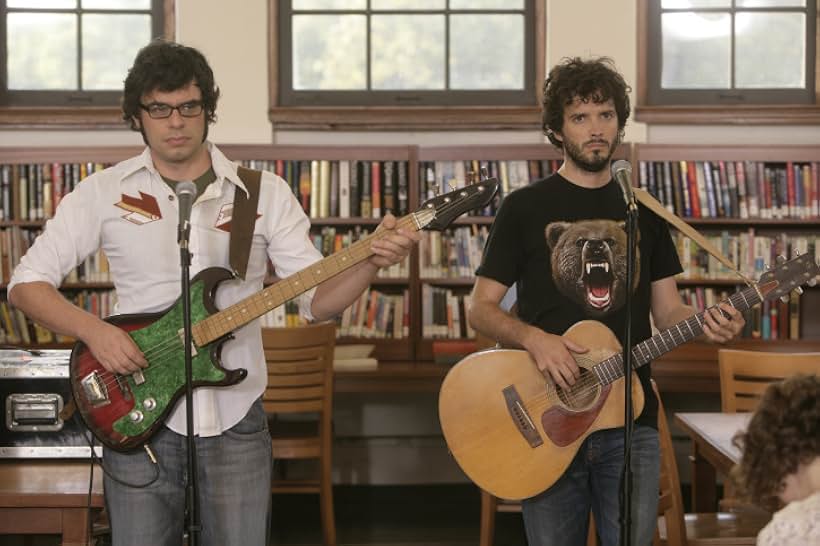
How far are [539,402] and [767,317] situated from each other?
3.11 metres

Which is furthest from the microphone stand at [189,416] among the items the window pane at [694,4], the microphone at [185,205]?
the window pane at [694,4]

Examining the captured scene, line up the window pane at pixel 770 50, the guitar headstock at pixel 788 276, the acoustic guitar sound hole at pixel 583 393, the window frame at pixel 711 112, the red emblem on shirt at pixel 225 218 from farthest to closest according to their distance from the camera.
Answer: the window pane at pixel 770 50 < the window frame at pixel 711 112 < the acoustic guitar sound hole at pixel 583 393 < the guitar headstock at pixel 788 276 < the red emblem on shirt at pixel 225 218

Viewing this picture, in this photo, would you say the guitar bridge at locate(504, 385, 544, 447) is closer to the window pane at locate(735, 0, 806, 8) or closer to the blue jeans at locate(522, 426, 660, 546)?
the blue jeans at locate(522, 426, 660, 546)

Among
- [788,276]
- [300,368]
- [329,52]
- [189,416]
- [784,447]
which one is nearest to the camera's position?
[784,447]

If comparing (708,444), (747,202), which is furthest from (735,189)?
(708,444)

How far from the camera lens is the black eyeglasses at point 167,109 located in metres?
2.38

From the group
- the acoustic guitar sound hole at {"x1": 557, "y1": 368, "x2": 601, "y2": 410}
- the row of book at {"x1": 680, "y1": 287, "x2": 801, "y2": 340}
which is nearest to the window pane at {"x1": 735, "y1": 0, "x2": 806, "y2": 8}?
the row of book at {"x1": 680, "y1": 287, "x2": 801, "y2": 340}

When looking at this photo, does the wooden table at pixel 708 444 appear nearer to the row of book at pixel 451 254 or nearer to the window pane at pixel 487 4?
the row of book at pixel 451 254

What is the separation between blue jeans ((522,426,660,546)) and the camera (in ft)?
8.39

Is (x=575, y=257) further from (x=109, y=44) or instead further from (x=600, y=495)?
(x=109, y=44)

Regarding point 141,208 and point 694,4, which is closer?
point 141,208

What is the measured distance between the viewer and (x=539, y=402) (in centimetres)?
270

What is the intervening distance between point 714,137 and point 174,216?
3875mm

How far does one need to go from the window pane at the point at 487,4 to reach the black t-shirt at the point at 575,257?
10.6 feet
